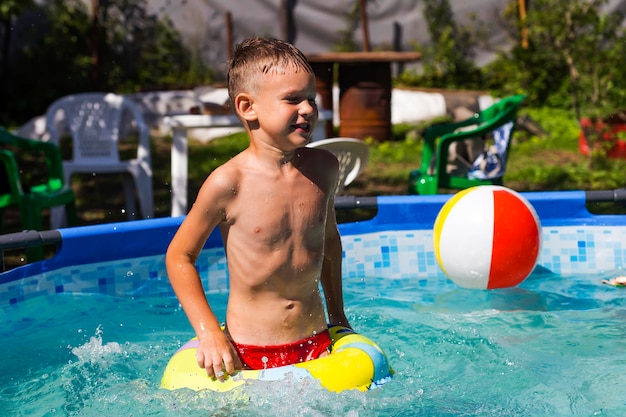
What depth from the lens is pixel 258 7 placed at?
12.2 metres

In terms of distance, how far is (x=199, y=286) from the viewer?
2773mm

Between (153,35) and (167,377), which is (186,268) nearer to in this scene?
(167,377)

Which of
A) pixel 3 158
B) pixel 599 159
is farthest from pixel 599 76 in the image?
pixel 3 158

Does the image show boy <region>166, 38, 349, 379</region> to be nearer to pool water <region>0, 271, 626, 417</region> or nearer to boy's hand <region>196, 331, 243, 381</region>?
boy's hand <region>196, 331, 243, 381</region>

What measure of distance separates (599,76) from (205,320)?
677 cm

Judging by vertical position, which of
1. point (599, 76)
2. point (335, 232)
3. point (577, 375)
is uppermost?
point (599, 76)

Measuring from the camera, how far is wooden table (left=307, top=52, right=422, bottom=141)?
9.53 m

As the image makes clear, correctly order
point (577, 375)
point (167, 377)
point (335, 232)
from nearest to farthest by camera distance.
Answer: point (167, 377) < point (335, 232) < point (577, 375)

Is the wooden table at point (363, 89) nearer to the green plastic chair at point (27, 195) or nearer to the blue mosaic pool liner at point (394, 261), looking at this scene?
the green plastic chair at point (27, 195)

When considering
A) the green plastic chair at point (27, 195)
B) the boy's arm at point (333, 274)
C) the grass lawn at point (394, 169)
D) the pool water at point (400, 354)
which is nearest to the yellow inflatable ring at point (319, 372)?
the pool water at point (400, 354)

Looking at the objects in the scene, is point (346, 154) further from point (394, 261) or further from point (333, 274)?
A: point (333, 274)

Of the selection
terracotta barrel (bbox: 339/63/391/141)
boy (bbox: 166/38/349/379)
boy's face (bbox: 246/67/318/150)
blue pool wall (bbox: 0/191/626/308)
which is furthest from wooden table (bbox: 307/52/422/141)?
boy's face (bbox: 246/67/318/150)

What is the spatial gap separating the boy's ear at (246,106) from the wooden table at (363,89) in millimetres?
6716

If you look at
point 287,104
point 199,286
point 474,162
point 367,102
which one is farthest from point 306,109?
point 367,102
